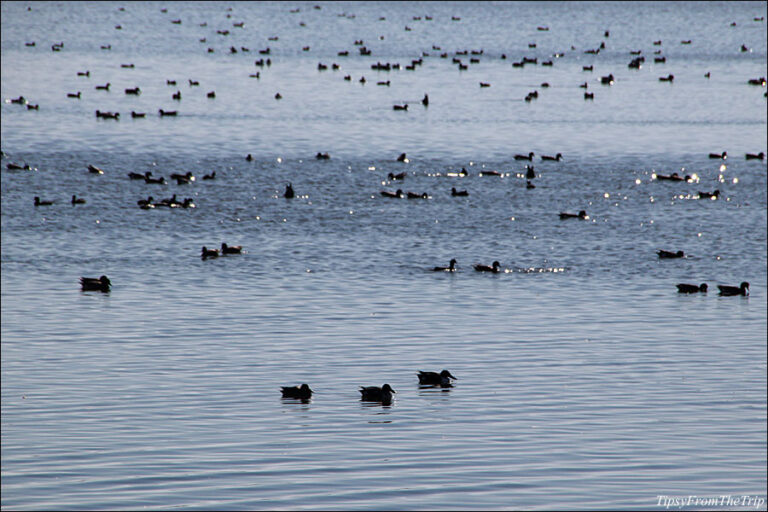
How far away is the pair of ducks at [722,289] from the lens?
37.2m

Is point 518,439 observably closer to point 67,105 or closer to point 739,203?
point 739,203

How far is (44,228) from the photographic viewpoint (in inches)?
1800

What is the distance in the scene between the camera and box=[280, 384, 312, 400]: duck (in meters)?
24.5

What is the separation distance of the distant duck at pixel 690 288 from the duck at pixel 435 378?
13772 millimetres

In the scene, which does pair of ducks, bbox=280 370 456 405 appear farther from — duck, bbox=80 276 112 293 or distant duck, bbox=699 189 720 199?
distant duck, bbox=699 189 720 199

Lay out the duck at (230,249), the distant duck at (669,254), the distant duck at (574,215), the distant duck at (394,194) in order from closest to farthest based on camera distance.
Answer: the duck at (230,249) < the distant duck at (669,254) < the distant duck at (574,215) < the distant duck at (394,194)

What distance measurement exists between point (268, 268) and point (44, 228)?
1090cm

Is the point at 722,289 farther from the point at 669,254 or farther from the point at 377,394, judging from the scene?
the point at 377,394

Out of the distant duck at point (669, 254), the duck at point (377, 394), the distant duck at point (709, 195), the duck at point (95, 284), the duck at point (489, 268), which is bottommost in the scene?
the duck at point (377, 394)

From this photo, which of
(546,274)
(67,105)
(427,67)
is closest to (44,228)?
(546,274)

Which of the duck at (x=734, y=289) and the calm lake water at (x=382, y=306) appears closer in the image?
the calm lake water at (x=382, y=306)

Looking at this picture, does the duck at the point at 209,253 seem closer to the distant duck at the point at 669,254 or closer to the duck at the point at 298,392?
the distant duck at the point at 669,254

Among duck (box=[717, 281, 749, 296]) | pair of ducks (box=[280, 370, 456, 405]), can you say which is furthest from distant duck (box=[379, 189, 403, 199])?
pair of ducks (box=[280, 370, 456, 405])

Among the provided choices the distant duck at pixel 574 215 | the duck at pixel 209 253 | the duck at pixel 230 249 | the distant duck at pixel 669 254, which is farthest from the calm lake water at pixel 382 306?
the distant duck at pixel 574 215
